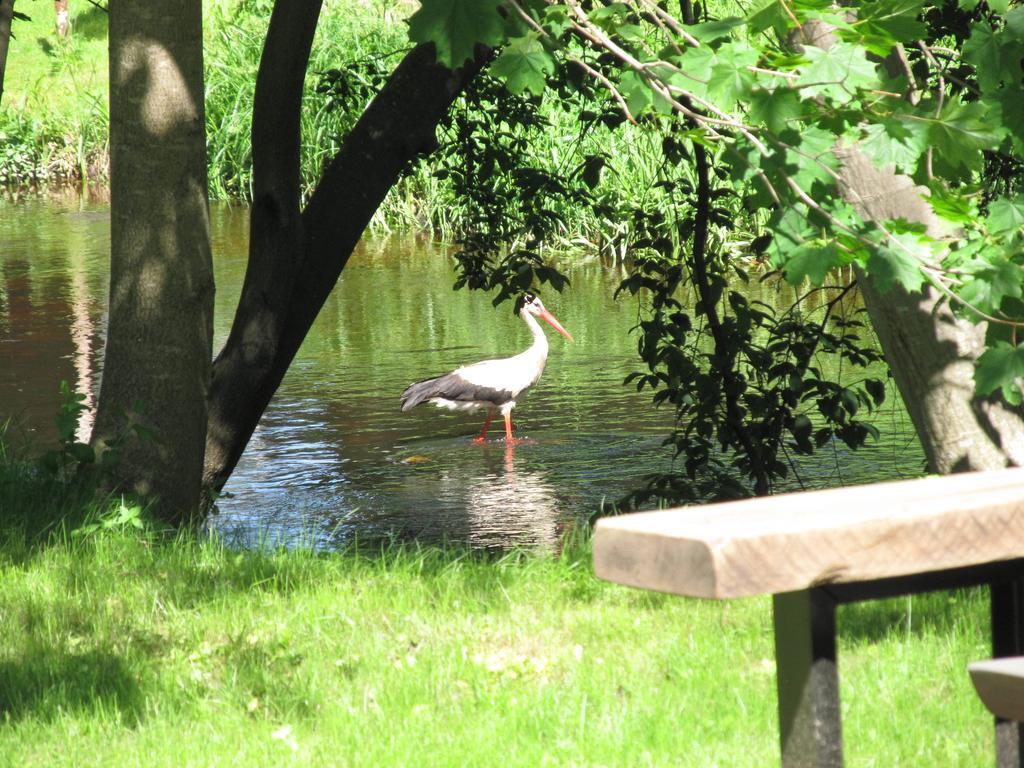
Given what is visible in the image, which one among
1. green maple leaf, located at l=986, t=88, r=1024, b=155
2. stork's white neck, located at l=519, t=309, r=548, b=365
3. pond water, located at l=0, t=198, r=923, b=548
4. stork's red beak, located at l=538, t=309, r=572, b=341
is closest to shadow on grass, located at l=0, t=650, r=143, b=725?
pond water, located at l=0, t=198, r=923, b=548

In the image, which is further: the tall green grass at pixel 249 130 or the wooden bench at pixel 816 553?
the tall green grass at pixel 249 130

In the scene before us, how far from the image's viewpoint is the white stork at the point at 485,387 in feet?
36.8

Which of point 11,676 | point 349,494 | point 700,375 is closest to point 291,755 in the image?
point 11,676

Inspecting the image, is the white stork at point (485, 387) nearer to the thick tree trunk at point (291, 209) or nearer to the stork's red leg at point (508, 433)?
the stork's red leg at point (508, 433)

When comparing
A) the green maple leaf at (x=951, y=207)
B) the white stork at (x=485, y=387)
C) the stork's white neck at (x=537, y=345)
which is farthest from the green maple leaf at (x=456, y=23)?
the stork's white neck at (x=537, y=345)

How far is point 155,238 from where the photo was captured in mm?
5887

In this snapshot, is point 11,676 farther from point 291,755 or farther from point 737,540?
point 737,540

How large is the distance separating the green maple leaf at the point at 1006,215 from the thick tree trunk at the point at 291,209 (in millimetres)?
3796

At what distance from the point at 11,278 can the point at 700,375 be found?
1212 cm

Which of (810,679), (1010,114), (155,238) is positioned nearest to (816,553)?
(810,679)

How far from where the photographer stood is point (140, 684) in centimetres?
390

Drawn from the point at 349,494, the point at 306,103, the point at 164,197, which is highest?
the point at 306,103

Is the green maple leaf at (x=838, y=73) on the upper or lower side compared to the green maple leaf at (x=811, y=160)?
upper

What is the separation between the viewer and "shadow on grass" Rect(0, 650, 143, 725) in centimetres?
373
